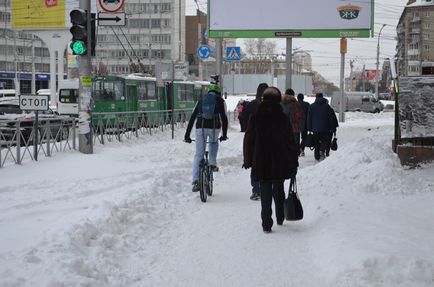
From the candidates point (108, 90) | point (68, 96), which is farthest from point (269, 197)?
point (68, 96)

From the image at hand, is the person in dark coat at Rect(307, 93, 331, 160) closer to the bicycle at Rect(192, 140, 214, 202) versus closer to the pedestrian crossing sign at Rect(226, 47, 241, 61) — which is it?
the bicycle at Rect(192, 140, 214, 202)

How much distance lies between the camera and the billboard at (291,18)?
2791 cm

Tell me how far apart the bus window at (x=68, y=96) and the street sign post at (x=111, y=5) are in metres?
19.1

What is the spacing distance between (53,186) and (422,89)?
7.17 metres

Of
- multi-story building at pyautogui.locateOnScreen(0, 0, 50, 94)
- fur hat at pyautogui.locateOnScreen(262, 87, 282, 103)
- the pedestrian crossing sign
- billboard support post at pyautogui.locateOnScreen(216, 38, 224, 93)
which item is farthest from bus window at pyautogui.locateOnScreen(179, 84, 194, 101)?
multi-story building at pyautogui.locateOnScreen(0, 0, 50, 94)

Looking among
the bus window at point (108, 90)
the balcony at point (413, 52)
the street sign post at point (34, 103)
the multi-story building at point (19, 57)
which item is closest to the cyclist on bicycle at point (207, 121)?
the street sign post at point (34, 103)

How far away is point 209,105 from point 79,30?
6.05 metres

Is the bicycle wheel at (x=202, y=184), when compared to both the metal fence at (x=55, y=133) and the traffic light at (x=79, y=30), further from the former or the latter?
the traffic light at (x=79, y=30)

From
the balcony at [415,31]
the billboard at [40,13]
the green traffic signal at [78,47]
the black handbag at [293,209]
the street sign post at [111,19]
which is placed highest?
the balcony at [415,31]

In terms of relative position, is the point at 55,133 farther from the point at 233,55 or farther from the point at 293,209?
the point at 233,55

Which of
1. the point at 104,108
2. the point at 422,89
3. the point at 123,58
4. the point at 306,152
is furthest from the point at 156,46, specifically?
the point at 422,89

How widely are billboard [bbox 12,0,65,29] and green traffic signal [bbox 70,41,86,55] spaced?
28308 mm

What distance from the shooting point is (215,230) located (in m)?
7.70

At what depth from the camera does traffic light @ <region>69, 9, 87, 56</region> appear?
14.5 meters
